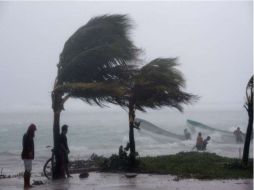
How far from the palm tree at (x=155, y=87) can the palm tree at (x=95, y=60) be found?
25.5 inches

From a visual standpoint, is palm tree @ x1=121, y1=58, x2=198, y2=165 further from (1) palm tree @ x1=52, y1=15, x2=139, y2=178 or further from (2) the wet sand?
(2) the wet sand

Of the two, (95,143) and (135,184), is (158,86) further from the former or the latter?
(95,143)

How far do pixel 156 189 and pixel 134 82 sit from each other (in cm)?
439

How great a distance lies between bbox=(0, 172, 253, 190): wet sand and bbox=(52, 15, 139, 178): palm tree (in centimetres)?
119

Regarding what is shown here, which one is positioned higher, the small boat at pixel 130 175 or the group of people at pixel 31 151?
the group of people at pixel 31 151

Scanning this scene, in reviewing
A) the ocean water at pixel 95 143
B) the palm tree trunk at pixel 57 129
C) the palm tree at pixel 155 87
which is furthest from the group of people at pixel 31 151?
the ocean water at pixel 95 143

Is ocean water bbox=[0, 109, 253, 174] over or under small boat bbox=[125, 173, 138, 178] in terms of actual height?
over

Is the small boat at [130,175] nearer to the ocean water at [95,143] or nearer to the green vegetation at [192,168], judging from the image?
the green vegetation at [192,168]

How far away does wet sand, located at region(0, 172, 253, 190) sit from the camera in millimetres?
11266

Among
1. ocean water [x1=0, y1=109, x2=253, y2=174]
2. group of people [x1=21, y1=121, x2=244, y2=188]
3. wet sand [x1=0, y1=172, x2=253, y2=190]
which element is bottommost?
wet sand [x1=0, y1=172, x2=253, y2=190]

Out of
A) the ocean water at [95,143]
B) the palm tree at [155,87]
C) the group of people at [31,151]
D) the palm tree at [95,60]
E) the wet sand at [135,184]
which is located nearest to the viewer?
the wet sand at [135,184]

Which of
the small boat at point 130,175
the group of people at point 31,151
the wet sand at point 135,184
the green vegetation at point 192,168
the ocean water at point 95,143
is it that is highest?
the ocean water at point 95,143

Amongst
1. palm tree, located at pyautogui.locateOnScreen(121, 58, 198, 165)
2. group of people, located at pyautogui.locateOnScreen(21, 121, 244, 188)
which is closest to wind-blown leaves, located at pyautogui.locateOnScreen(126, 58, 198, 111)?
palm tree, located at pyautogui.locateOnScreen(121, 58, 198, 165)

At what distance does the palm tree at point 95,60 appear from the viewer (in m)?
13.3
